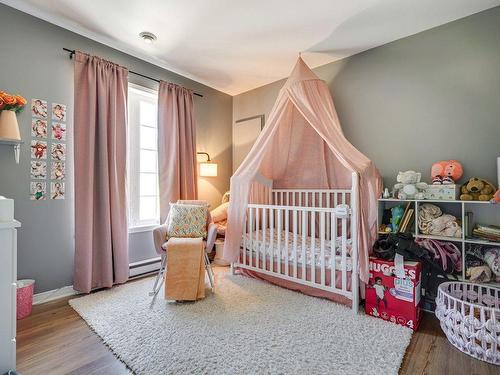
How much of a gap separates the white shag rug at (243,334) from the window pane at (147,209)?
103cm

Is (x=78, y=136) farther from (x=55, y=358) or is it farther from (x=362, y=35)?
(x=362, y=35)

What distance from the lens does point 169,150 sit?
3404 millimetres

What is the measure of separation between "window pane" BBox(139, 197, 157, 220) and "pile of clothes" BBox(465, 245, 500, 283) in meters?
3.39

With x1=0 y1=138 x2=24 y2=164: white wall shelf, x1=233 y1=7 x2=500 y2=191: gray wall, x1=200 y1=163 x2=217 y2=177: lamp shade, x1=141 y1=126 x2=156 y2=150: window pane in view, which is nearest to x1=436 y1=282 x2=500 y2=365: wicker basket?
x1=233 y1=7 x2=500 y2=191: gray wall

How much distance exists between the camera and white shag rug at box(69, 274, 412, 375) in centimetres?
156

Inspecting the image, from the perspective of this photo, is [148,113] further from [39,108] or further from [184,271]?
[184,271]

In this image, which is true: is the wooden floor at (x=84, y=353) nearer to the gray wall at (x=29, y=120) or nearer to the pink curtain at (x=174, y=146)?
the gray wall at (x=29, y=120)

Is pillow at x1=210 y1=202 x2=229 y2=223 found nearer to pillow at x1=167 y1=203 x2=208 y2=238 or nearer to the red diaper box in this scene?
pillow at x1=167 y1=203 x2=208 y2=238

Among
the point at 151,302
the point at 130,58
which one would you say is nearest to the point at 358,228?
the point at 151,302

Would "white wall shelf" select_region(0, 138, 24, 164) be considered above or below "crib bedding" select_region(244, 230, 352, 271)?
above

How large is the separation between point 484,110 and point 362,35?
1.36 meters

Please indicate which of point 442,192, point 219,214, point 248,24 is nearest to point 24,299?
point 219,214

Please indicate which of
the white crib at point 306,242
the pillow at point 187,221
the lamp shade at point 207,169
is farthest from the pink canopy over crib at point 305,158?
the lamp shade at point 207,169

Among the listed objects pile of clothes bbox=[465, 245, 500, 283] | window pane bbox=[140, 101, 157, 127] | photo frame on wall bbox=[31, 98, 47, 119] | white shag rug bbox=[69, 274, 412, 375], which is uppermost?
window pane bbox=[140, 101, 157, 127]
